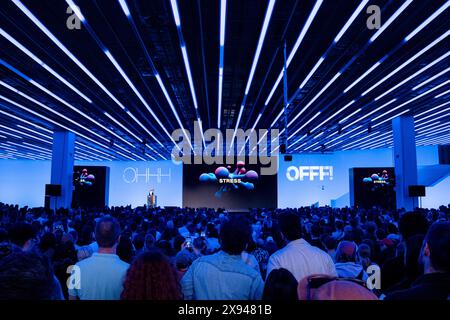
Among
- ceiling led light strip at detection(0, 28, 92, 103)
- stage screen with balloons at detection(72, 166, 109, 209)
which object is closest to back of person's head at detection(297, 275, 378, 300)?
ceiling led light strip at detection(0, 28, 92, 103)

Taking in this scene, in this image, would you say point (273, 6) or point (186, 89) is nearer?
point (273, 6)

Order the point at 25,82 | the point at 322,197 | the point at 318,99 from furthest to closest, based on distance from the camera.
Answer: the point at 322,197, the point at 318,99, the point at 25,82

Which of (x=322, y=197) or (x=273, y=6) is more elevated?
(x=273, y=6)

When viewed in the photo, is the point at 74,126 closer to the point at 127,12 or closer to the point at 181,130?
the point at 181,130

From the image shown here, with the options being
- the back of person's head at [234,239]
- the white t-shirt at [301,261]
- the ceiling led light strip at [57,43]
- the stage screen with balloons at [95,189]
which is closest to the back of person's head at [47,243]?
the back of person's head at [234,239]

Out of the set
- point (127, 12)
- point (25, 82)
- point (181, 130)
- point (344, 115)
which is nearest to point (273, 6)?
point (127, 12)

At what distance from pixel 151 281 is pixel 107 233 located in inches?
46.6

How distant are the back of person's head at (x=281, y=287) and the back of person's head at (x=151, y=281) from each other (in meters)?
0.51

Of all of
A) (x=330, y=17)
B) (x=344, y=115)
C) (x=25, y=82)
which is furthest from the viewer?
(x=344, y=115)

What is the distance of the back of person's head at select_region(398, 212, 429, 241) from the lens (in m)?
3.39

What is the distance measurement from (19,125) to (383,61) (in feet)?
51.3

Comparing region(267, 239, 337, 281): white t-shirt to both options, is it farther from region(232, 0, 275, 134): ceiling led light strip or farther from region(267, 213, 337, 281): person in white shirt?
region(232, 0, 275, 134): ceiling led light strip

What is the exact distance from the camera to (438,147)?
25.8 metres

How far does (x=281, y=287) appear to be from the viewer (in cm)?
Result: 172
